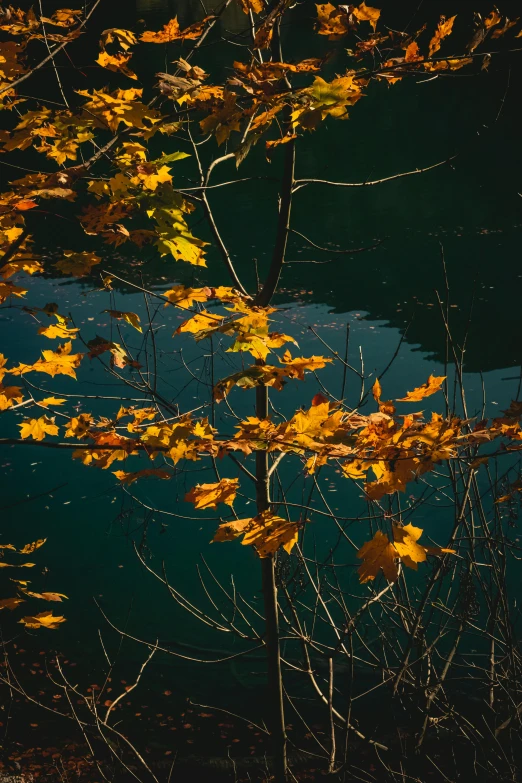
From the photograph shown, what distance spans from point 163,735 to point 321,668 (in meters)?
1.21

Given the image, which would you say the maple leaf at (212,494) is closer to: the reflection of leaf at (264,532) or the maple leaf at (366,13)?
the reflection of leaf at (264,532)

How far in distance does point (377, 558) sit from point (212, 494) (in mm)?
649

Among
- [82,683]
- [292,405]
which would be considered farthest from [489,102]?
[82,683]

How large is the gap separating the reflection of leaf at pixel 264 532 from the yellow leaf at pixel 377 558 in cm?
30

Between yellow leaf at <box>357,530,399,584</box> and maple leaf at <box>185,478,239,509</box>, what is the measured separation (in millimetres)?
578

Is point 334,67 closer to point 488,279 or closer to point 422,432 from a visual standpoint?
point 488,279

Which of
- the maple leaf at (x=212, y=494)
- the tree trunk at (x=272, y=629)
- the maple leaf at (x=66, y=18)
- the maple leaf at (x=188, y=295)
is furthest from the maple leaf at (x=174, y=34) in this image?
the maple leaf at (x=212, y=494)

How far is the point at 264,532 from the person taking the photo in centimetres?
230

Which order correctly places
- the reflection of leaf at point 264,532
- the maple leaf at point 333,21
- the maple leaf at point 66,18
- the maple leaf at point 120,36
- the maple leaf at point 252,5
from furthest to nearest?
1. the maple leaf at point 66,18
2. the maple leaf at point 120,36
3. the maple leaf at point 252,5
4. the maple leaf at point 333,21
5. the reflection of leaf at point 264,532

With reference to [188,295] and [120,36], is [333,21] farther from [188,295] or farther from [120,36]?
[188,295]

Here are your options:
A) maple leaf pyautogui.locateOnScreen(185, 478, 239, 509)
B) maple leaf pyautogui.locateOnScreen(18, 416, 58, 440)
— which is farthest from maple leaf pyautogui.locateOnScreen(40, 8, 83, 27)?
maple leaf pyautogui.locateOnScreen(185, 478, 239, 509)

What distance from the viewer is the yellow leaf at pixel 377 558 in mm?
1979

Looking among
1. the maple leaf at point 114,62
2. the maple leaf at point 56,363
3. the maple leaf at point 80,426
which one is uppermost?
the maple leaf at point 114,62

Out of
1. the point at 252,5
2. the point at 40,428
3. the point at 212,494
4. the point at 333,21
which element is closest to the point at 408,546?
the point at 212,494
